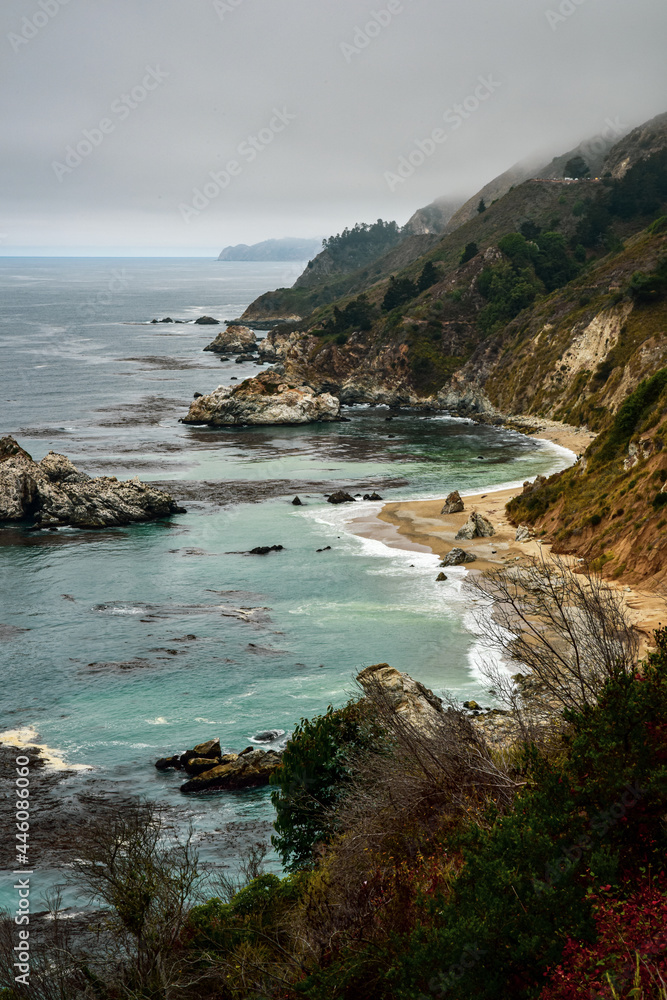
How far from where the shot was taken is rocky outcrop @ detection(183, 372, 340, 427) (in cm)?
10788

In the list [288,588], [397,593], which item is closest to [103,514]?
[288,588]

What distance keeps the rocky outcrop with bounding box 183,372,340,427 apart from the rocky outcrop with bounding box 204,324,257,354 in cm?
7051

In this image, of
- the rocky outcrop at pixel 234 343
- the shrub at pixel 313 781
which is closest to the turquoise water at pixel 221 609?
the shrub at pixel 313 781

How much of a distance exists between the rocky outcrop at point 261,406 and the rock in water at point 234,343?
2776 inches

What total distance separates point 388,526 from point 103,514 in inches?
877

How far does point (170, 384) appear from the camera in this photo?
13600 centimetres

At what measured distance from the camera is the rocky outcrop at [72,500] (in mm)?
63312

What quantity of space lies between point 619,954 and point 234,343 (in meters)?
180

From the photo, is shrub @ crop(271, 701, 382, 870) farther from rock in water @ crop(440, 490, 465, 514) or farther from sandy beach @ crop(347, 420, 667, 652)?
rock in water @ crop(440, 490, 465, 514)

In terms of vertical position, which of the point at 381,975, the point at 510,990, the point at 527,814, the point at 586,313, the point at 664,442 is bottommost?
the point at 381,975

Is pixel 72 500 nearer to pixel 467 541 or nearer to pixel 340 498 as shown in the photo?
pixel 340 498

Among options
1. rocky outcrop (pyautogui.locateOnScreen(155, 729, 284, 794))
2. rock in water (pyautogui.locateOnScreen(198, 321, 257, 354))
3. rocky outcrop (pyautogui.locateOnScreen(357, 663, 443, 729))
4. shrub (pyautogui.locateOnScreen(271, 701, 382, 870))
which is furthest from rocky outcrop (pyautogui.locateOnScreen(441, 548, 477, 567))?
rock in water (pyautogui.locateOnScreen(198, 321, 257, 354))

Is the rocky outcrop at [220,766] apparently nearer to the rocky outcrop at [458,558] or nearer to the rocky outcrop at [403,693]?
the rocky outcrop at [403,693]

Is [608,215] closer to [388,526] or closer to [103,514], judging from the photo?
[388,526]
